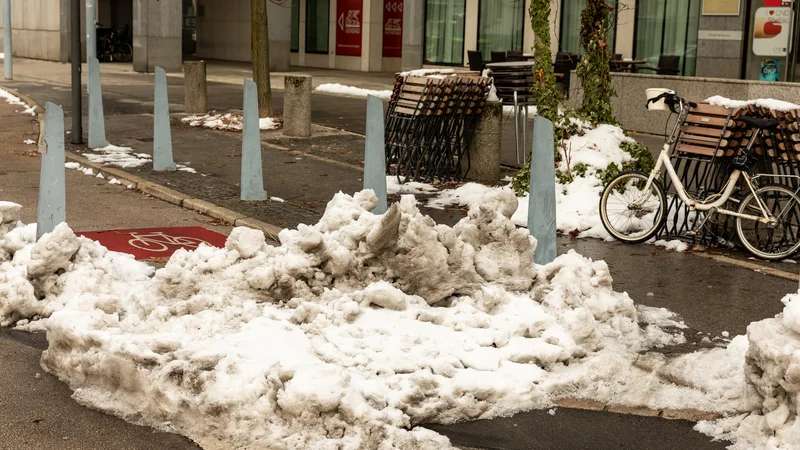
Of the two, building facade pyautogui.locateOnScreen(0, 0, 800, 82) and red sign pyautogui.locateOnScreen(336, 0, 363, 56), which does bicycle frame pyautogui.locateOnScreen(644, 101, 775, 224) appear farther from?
red sign pyautogui.locateOnScreen(336, 0, 363, 56)

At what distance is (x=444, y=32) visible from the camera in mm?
31266

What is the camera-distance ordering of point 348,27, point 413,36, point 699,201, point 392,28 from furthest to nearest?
point 348,27 → point 392,28 → point 413,36 → point 699,201

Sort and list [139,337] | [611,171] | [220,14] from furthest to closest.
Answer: [220,14]
[611,171]
[139,337]

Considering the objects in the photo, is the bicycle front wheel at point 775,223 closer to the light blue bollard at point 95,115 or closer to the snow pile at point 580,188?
the snow pile at point 580,188

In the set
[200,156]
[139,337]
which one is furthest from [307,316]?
[200,156]

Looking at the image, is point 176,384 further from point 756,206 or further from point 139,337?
point 756,206

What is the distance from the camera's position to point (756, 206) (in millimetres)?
8820

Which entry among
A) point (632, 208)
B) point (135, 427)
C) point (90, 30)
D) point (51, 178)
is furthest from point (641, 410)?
point (90, 30)

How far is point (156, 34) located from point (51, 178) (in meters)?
25.0

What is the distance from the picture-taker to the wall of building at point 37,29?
3744 centimetres

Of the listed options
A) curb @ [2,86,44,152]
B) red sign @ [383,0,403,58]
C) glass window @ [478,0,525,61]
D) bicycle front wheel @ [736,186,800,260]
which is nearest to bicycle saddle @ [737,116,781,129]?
bicycle front wheel @ [736,186,800,260]

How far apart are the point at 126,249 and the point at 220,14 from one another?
33.2 metres

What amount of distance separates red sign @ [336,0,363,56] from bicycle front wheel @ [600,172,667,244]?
27.3m

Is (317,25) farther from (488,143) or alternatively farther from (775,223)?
(775,223)
